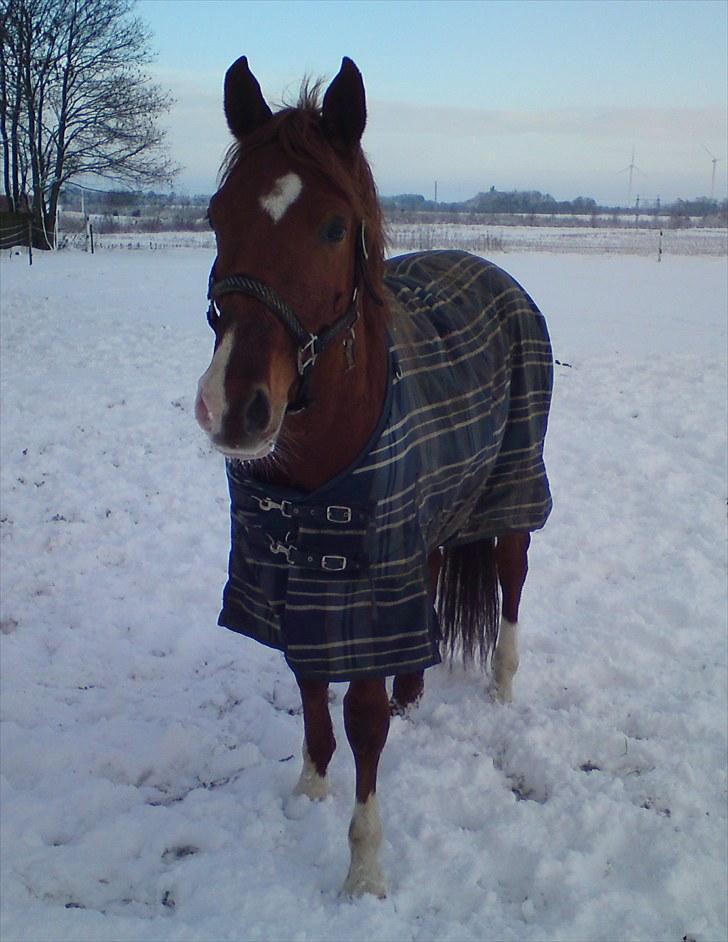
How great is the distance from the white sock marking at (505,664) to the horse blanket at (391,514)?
54 centimetres

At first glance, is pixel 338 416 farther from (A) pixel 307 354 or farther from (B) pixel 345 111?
(B) pixel 345 111

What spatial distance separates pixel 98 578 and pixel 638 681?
243 cm

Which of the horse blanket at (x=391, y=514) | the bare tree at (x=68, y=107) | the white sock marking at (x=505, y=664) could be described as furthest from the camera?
the bare tree at (x=68, y=107)

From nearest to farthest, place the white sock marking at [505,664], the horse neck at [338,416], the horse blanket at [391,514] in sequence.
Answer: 1. the horse neck at [338,416]
2. the horse blanket at [391,514]
3. the white sock marking at [505,664]

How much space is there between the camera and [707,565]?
367 centimetres

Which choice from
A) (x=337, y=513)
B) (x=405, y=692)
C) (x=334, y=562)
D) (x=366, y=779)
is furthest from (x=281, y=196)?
(x=405, y=692)

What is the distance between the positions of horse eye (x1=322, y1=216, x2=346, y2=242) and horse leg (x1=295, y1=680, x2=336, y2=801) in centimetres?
131

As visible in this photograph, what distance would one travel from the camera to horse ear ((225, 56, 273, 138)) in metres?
1.66

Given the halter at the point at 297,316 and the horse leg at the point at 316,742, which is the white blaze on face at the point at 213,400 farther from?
the horse leg at the point at 316,742

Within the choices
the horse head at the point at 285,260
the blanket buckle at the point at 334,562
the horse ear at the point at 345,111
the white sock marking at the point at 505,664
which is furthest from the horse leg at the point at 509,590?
the horse ear at the point at 345,111

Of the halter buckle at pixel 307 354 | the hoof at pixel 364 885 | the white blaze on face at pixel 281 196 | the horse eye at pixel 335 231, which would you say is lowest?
the hoof at pixel 364 885

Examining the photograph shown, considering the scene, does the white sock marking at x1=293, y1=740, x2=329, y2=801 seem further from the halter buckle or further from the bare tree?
the bare tree

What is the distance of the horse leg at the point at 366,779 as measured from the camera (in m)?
1.99

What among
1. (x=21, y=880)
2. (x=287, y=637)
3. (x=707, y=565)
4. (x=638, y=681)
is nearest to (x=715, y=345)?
(x=707, y=565)
